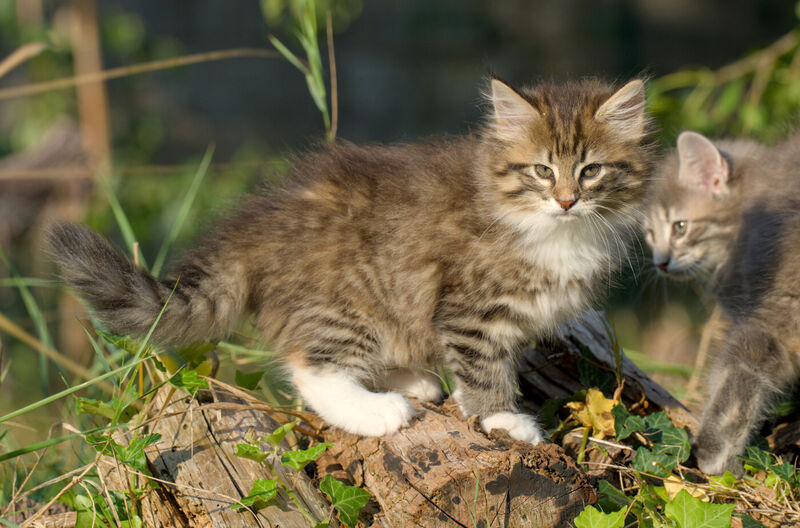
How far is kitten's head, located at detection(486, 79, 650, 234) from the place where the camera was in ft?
8.39

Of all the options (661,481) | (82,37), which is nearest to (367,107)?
(82,37)

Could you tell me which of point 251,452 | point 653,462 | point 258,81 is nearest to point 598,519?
point 653,462

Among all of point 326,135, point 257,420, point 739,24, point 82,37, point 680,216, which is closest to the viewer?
point 257,420

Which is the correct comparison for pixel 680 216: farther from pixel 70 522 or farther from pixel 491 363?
pixel 70 522

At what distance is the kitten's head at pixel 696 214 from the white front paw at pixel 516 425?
1.53 metres

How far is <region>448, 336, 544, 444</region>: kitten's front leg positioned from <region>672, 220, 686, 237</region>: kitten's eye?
62.0 inches

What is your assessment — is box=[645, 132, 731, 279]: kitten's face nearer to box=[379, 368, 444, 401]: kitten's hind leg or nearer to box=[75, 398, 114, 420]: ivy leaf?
box=[379, 368, 444, 401]: kitten's hind leg

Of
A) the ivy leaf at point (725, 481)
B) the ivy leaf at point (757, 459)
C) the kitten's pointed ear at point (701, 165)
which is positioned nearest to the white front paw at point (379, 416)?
the ivy leaf at point (725, 481)

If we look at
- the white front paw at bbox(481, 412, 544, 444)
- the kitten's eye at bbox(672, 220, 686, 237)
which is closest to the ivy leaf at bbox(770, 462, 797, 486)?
the white front paw at bbox(481, 412, 544, 444)

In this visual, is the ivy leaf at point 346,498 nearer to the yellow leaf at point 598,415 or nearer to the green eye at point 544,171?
the yellow leaf at point 598,415

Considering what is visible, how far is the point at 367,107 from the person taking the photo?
9.06m

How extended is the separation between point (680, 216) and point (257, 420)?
7.75ft

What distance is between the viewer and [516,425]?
249 centimetres

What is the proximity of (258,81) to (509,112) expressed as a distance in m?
6.65
